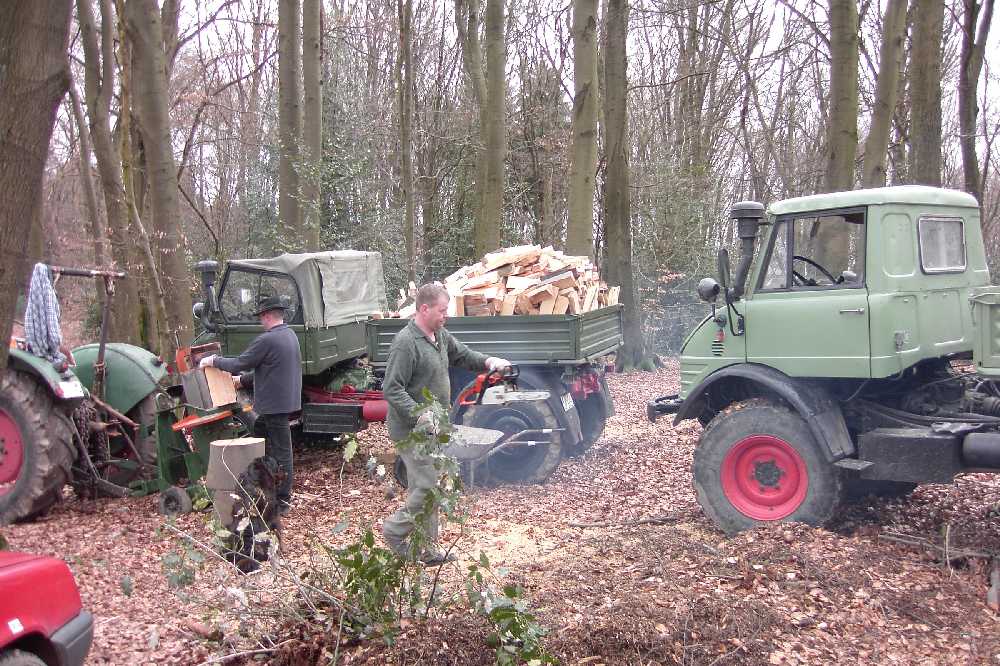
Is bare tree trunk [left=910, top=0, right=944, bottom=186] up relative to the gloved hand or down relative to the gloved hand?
up

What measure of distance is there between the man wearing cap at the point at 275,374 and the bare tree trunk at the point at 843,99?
299 inches

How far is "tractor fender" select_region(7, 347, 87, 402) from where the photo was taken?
7.01 m

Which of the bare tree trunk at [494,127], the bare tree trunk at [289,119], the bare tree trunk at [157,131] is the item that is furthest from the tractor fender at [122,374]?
the bare tree trunk at [494,127]

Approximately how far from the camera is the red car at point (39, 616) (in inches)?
118

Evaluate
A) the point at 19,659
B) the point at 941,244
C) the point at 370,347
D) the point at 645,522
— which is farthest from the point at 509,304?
the point at 19,659

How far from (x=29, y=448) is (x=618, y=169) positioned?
36.9 feet

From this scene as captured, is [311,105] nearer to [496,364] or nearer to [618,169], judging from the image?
[618,169]

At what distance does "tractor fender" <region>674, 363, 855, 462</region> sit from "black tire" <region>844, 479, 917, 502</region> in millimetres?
701

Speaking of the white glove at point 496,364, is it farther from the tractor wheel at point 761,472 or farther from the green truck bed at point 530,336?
the green truck bed at point 530,336

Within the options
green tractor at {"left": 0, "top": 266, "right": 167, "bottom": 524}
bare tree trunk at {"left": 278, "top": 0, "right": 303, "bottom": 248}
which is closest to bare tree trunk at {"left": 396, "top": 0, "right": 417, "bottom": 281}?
bare tree trunk at {"left": 278, "top": 0, "right": 303, "bottom": 248}

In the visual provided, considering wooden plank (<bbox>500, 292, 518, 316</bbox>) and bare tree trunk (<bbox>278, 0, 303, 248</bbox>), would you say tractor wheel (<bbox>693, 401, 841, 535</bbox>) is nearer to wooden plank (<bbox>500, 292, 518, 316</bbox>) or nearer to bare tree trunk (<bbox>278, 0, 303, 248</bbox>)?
wooden plank (<bbox>500, 292, 518, 316</bbox>)

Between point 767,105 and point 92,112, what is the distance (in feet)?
67.8

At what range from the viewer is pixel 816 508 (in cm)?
571

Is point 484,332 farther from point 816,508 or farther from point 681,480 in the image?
point 816,508
